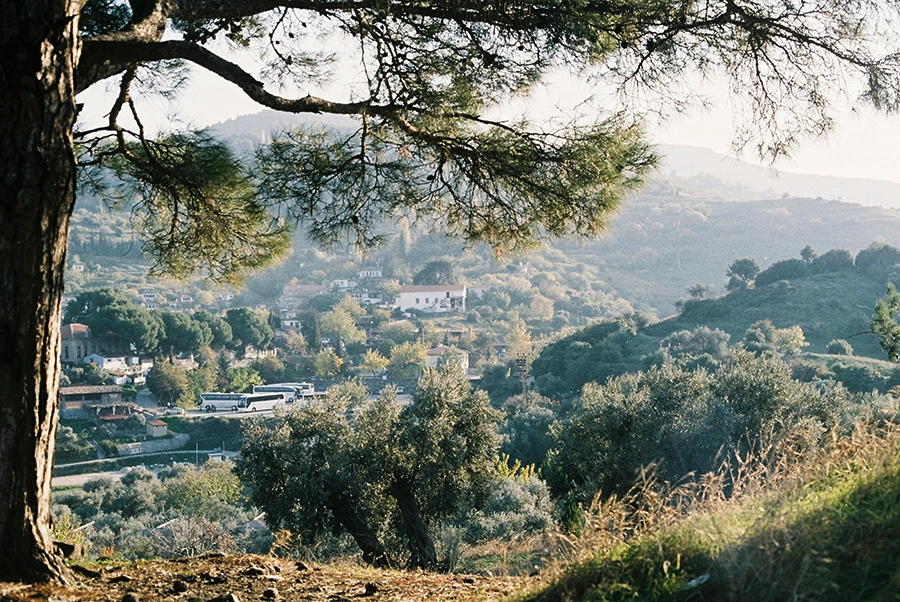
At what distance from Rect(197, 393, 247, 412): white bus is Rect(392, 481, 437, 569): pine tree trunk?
44318mm

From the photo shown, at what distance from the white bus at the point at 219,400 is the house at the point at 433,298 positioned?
111 ft

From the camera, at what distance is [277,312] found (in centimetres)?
8581

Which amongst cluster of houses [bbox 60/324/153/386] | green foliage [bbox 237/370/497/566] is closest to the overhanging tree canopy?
green foliage [bbox 237/370/497/566]

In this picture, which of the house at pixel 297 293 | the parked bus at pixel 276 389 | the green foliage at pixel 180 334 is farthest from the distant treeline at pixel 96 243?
the parked bus at pixel 276 389

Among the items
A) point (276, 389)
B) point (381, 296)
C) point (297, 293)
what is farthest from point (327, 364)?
point (297, 293)

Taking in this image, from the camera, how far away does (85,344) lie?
57469 millimetres

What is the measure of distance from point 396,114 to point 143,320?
57165mm

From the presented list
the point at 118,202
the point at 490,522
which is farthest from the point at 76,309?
the point at 118,202

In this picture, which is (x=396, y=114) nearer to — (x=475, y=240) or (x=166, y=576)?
(x=475, y=240)

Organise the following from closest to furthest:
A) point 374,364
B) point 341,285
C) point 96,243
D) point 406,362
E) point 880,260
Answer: point 880,260 < point 406,362 < point 374,364 < point 96,243 < point 341,285

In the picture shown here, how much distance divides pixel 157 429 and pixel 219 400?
9.20m

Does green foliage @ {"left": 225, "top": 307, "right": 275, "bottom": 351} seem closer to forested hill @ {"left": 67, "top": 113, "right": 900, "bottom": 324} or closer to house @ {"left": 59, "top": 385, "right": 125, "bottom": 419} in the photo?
forested hill @ {"left": 67, "top": 113, "right": 900, "bottom": 324}

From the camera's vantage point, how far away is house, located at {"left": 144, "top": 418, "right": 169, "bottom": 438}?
43.6 meters

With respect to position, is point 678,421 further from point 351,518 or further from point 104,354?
point 104,354
